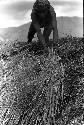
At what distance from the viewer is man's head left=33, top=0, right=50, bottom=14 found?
23.5ft

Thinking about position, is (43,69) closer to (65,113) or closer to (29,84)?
(29,84)

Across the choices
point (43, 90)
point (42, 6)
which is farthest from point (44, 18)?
point (43, 90)

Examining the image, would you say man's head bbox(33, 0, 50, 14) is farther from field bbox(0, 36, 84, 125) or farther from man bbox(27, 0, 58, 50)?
field bbox(0, 36, 84, 125)

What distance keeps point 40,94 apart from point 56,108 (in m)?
0.40

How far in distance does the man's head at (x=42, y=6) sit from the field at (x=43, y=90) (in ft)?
4.35

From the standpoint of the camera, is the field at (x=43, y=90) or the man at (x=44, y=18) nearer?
the field at (x=43, y=90)

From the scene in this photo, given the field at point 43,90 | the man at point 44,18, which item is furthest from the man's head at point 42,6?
the field at point 43,90

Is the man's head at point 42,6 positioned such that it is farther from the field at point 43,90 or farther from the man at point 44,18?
the field at point 43,90

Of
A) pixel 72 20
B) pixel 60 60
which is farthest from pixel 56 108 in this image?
pixel 72 20

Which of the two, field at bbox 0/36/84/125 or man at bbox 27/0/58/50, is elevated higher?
man at bbox 27/0/58/50

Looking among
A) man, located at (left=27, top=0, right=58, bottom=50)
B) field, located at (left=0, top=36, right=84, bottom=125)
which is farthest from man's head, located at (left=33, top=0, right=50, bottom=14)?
field, located at (left=0, top=36, right=84, bottom=125)

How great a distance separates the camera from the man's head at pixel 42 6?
7176 millimetres

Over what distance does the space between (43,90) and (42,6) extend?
111 inches

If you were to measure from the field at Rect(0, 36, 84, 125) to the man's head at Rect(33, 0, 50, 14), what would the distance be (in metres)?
1.33
